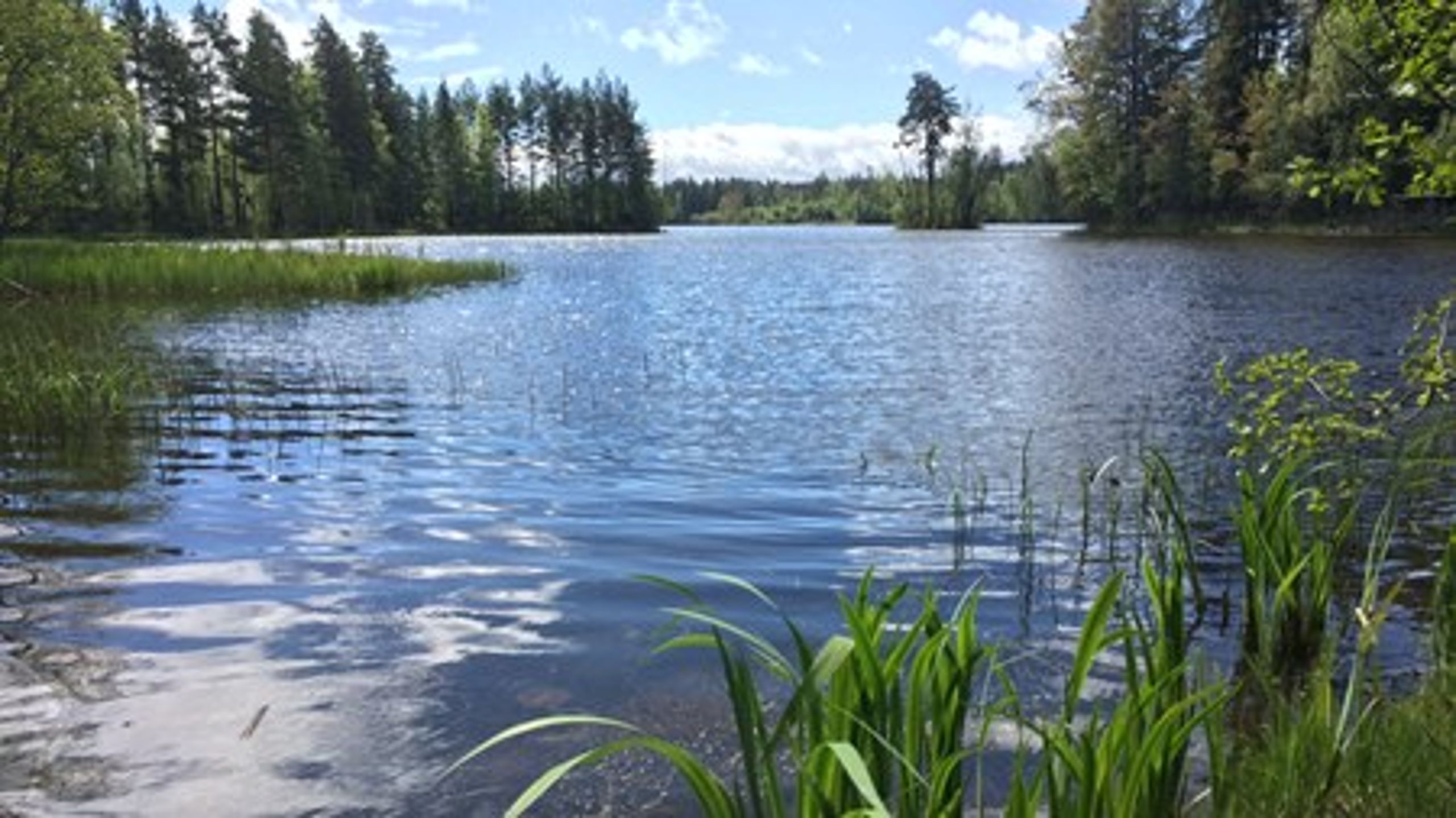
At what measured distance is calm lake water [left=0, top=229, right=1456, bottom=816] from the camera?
17.6 ft

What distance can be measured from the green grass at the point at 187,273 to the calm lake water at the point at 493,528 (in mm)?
8129

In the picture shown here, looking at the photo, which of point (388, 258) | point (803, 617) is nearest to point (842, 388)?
point (803, 617)

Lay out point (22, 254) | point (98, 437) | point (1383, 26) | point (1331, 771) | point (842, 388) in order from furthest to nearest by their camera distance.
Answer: point (22, 254) < point (842, 388) < point (98, 437) < point (1383, 26) < point (1331, 771)

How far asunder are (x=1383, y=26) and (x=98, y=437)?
570 inches

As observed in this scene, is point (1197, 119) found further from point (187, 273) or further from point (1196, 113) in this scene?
point (187, 273)

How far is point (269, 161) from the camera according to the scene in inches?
3930

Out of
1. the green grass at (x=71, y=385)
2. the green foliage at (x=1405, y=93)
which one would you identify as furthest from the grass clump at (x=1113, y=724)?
the green grass at (x=71, y=385)

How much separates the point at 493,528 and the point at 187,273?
29289 mm

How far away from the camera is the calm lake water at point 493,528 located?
538 centimetres

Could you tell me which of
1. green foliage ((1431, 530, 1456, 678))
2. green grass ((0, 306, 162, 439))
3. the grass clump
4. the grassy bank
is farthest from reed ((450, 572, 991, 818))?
green grass ((0, 306, 162, 439))

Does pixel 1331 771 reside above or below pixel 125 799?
above

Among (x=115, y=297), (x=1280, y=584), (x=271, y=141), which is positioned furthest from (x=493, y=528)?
(x=271, y=141)

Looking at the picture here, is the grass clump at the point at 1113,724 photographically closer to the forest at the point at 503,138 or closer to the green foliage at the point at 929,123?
the forest at the point at 503,138

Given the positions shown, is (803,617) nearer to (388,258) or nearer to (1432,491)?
(1432,491)
